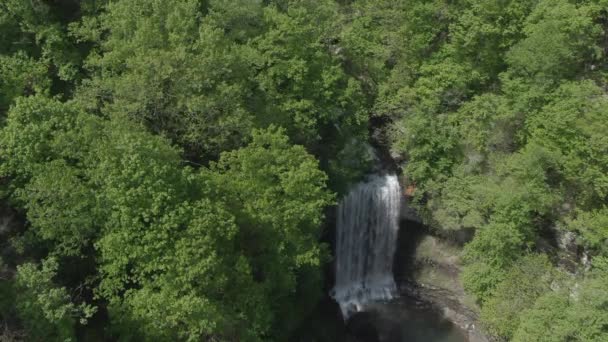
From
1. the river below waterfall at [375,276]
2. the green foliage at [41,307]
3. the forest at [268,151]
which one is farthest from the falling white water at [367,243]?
the green foliage at [41,307]

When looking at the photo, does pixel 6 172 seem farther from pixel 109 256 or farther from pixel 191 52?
pixel 191 52

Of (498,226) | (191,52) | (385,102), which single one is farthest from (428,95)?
(191,52)

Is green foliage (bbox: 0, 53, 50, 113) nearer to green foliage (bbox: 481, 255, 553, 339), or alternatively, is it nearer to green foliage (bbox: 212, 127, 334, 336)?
green foliage (bbox: 212, 127, 334, 336)

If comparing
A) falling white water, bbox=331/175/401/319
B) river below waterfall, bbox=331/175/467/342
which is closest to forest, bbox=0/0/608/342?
falling white water, bbox=331/175/401/319

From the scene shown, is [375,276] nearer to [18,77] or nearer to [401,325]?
[401,325]

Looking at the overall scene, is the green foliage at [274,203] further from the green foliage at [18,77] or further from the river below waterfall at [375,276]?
the river below waterfall at [375,276]

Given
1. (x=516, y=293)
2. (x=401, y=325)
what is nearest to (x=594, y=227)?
(x=516, y=293)

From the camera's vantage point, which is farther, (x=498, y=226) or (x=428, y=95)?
(x=428, y=95)
